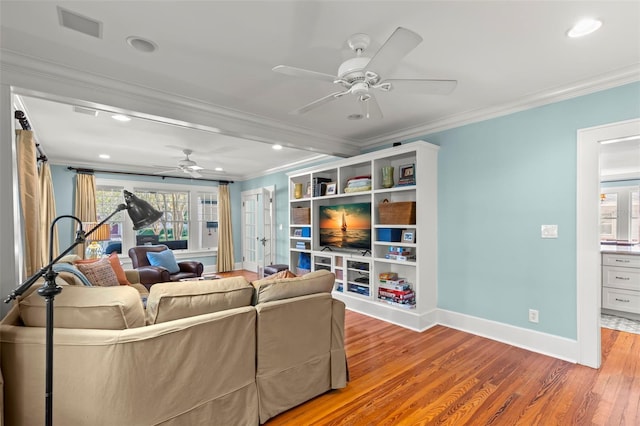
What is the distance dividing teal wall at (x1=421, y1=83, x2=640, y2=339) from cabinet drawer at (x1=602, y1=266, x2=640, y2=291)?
1806mm

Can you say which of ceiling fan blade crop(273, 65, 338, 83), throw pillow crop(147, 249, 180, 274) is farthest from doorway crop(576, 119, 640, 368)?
throw pillow crop(147, 249, 180, 274)

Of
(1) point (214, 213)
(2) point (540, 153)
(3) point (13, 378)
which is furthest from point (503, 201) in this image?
(1) point (214, 213)

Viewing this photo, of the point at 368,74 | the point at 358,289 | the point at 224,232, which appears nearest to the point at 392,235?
the point at 358,289

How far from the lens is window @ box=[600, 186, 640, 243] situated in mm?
5156

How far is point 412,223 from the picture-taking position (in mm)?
3682

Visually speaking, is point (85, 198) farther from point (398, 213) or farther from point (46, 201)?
point (398, 213)

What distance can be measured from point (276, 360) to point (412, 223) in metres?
2.32

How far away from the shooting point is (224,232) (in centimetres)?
770

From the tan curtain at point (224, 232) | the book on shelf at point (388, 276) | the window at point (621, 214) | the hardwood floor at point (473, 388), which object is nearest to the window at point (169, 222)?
the tan curtain at point (224, 232)

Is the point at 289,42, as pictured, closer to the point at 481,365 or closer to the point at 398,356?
the point at 398,356

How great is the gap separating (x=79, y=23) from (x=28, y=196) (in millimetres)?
1644

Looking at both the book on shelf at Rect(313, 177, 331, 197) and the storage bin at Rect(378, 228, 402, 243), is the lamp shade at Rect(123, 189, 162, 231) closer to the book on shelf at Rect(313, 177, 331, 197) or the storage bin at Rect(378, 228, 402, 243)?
the storage bin at Rect(378, 228, 402, 243)

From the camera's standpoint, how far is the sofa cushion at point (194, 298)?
69.2 inches

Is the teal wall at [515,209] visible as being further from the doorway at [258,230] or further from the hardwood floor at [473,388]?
the doorway at [258,230]
